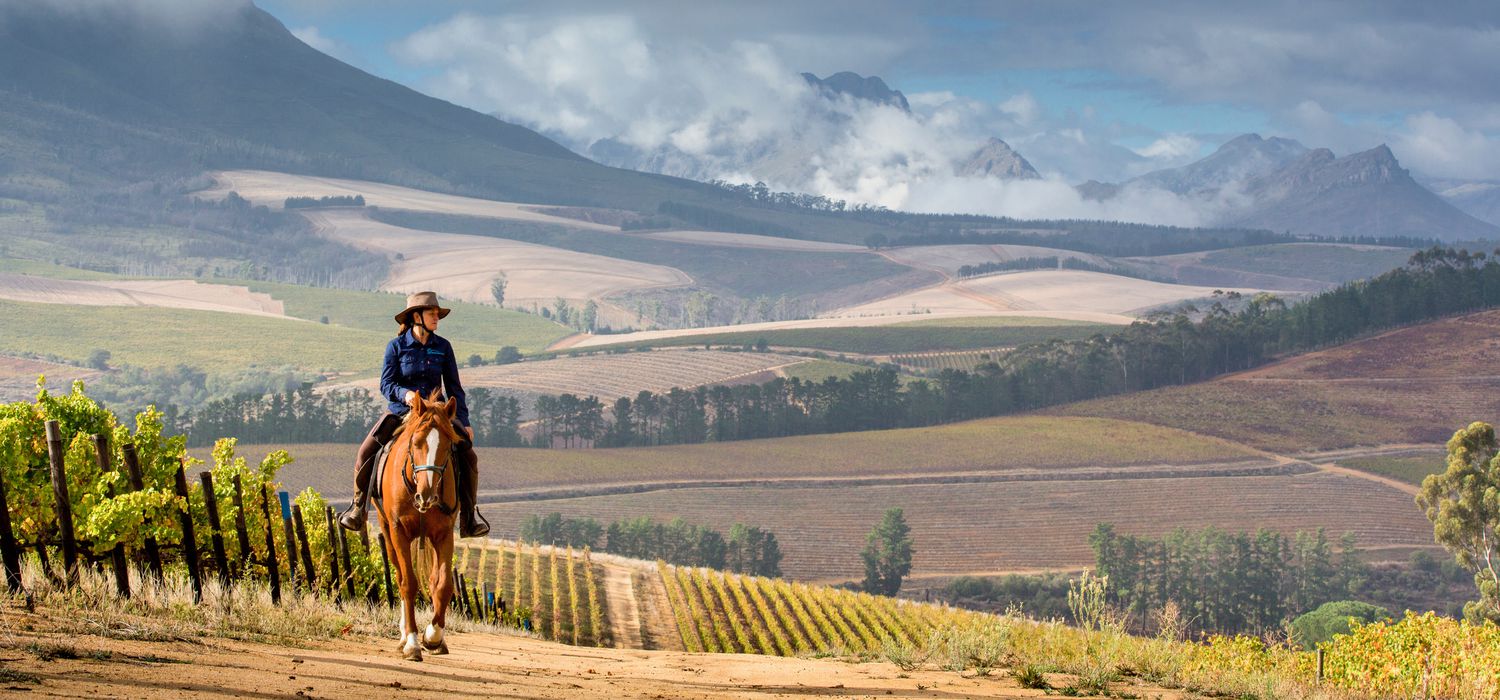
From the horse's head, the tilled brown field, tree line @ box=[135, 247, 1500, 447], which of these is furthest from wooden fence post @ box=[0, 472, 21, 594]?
tree line @ box=[135, 247, 1500, 447]

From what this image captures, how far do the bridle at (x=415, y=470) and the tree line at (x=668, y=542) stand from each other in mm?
115958

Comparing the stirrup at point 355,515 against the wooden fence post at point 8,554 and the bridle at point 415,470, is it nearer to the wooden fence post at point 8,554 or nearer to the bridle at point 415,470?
the bridle at point 415,470

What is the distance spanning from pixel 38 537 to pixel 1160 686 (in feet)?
53.9

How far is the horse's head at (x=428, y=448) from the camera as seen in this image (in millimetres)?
15227

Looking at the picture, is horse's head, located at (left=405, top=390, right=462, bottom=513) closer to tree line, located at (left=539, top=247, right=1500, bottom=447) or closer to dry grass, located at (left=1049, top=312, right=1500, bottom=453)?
tree line, located at (left=539, top=247, right=1500, bottom=447)

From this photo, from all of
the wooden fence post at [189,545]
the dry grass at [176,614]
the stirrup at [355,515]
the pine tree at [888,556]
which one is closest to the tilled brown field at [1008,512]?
the pine tree at [888,556]

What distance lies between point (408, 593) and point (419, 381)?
2443 millimetres

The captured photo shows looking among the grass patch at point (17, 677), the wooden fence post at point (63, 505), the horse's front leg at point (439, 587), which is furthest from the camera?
the wooden fence post at point (63, 505)

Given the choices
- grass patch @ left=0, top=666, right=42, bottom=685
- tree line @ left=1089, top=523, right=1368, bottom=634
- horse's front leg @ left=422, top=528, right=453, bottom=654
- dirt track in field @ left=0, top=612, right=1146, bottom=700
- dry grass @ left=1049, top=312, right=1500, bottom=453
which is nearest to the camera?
grass patch @ left=0, top=666, right=42, bottom=685

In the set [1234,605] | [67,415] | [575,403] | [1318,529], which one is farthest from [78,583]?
[575,403]

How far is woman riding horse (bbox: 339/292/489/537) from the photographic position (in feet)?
53.6

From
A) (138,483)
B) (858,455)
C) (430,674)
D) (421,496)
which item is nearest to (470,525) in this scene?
(421,496)

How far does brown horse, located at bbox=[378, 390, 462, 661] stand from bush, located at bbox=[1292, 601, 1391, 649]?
94239 millimetres

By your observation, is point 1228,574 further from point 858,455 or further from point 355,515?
point 355,515
